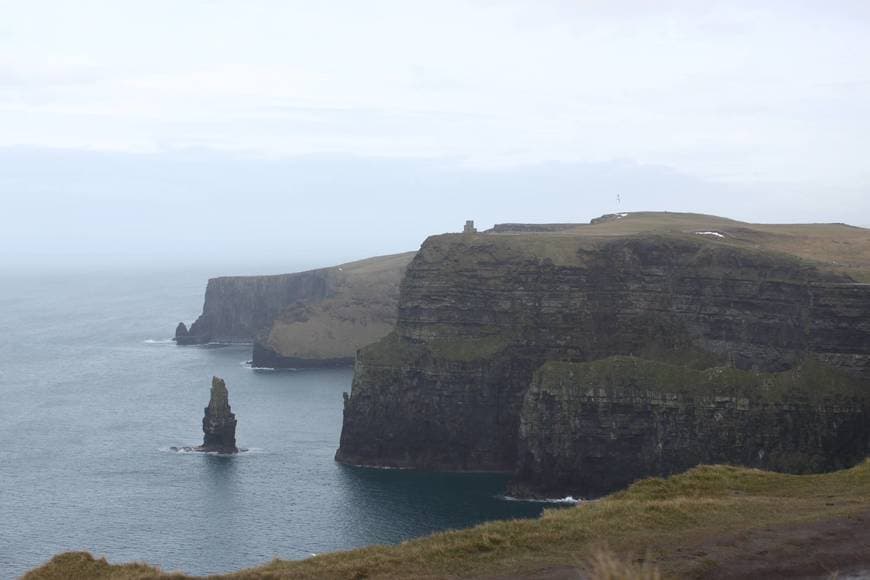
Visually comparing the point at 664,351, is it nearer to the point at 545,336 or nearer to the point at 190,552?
the point at 545,336

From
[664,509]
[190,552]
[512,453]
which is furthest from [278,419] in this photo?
[664,509]

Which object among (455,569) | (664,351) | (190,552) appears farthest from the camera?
(664,351)

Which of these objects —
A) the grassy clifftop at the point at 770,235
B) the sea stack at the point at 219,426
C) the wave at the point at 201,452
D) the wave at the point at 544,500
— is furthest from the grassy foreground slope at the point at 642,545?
the wave at the point at 201,452

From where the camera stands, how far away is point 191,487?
104m

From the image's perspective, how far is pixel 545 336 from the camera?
382 feet

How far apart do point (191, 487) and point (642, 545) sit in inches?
2794

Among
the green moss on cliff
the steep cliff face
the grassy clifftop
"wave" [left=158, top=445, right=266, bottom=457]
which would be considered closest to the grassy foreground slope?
the steep cliff face

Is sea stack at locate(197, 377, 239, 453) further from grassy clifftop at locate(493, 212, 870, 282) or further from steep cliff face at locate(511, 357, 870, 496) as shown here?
grassy clifftop at locate(493, 212, 870, 282)

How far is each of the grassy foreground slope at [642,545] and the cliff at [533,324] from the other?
60.2m

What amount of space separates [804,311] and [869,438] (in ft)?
42.1

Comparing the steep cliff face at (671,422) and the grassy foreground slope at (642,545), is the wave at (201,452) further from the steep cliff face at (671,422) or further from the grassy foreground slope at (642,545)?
the grassy foreground slope at (642,545)

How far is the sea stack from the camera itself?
118 meters

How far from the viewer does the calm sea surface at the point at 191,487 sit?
275ft

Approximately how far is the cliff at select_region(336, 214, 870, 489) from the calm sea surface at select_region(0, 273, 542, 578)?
5433mm
